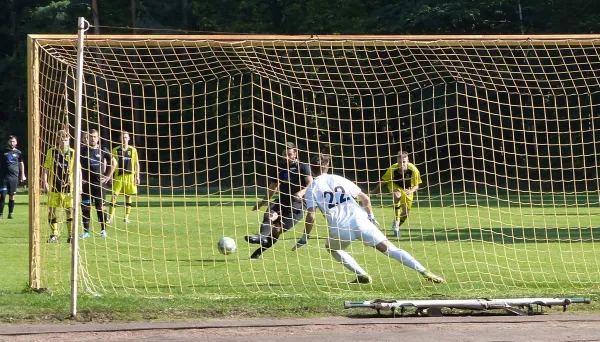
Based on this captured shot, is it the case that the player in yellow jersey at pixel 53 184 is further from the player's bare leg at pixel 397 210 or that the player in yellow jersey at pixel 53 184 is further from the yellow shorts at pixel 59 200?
the player's bare leg at pixel 397 210

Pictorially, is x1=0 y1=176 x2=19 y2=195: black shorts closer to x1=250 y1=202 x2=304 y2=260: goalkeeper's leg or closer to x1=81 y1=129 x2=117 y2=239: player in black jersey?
x1=81 y1=129 x2=117 y2=239: player in black jersey

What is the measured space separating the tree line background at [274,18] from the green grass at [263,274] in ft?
91.2

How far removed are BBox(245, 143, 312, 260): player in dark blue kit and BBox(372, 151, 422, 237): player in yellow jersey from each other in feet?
9.47

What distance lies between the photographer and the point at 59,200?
11344 mm

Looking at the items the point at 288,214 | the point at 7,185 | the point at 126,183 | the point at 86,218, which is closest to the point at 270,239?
the point at 288,214

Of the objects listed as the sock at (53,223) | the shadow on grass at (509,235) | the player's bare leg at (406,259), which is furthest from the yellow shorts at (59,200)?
the shadow on grass at (509,235)

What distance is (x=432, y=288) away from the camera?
1074 centimetres

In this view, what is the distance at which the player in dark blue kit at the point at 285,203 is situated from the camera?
13.3 m

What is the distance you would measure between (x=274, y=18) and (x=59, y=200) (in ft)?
137

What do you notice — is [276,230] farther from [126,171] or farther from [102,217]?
[126,171]

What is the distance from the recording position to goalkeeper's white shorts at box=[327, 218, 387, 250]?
11.0 meters

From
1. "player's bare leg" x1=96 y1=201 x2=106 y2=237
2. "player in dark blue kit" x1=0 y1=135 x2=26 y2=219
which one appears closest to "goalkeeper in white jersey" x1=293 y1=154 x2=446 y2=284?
"player's bare leg" x1=96 y1=201 x2=106 y2=237

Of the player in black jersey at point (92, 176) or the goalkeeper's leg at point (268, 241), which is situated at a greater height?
the player in black jersey at point (92, 176)

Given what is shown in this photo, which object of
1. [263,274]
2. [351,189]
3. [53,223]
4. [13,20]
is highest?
[13,20]
